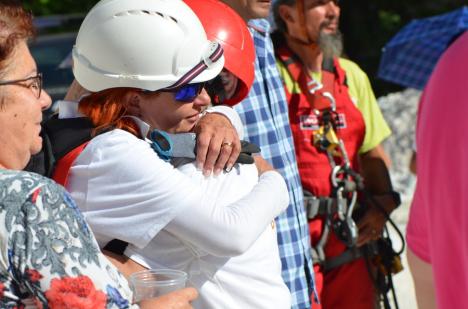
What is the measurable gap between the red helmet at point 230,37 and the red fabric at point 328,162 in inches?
45.9

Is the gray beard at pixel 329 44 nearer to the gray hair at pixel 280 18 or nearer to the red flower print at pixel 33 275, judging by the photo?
the gray hair at pixel 280 18

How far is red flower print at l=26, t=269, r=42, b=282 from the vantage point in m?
1.86

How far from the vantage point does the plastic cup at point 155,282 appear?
224cm

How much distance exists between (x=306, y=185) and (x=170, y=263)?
1854mm

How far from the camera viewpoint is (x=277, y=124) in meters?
3.72

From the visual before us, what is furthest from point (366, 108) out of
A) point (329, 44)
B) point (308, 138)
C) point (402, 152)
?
point (402, 152)

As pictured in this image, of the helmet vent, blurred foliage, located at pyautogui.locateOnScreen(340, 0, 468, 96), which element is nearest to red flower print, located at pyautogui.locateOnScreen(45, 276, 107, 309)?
the helmet vent

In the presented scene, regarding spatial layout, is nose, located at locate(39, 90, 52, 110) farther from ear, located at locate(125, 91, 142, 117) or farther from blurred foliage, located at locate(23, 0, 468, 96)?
blurred foliage, located at locate(23, 0, 468, 96)

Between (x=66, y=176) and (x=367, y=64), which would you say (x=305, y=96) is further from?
(x=367, y=64)

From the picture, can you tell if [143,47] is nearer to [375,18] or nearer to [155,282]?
[155,282]

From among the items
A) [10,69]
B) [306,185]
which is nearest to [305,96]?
[306,185]

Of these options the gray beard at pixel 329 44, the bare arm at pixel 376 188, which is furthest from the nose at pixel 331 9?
the bare arm at pixel 376 188

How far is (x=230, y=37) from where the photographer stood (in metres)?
3.09

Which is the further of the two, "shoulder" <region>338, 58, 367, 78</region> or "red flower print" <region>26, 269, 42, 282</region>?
"shoulder" <region>338, 58, 367, 78</region>
